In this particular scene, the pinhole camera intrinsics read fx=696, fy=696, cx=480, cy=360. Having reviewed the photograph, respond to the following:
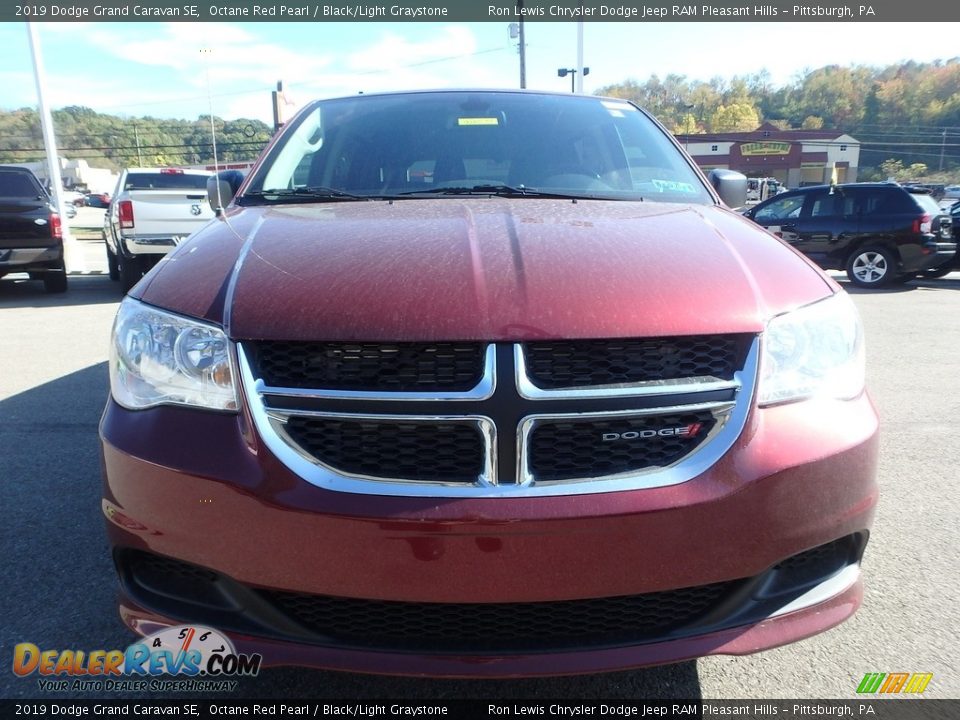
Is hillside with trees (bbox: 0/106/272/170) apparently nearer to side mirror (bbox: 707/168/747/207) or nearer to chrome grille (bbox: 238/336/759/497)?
side mirror (bbox: 707/168/747/207)

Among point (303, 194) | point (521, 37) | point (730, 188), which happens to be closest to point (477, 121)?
point (303, 194)

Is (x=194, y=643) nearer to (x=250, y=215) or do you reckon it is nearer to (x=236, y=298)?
(x=236, y=298)

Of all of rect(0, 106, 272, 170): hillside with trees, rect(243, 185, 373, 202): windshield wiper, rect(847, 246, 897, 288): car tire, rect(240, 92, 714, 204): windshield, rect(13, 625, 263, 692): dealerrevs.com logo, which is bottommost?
rect(847, 246, 897, 288): car tire

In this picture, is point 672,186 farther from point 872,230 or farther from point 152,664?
point 872,230

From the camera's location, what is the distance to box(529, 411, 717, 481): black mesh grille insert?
1515mm

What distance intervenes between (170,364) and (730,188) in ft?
7.84

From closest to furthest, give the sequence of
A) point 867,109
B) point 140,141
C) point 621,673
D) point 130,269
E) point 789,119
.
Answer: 1. point 621,673
2. point 130,269
3. point 140,141
4. point 867,109
5. point 789,119

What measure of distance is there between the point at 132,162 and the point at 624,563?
10553 centimetres

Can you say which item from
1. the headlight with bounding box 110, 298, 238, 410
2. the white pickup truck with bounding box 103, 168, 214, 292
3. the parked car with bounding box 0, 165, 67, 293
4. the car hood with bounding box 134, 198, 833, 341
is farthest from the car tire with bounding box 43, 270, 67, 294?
the headlight with bounding box 110, 298, 238, 410

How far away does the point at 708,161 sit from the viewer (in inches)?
2825

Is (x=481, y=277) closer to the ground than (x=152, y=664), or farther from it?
farther from it

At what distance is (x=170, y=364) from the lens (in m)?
1.68

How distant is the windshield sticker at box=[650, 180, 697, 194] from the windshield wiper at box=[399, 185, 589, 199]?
0.38 m

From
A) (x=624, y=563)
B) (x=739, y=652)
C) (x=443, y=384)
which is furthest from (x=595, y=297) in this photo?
(x=739, y=652)
